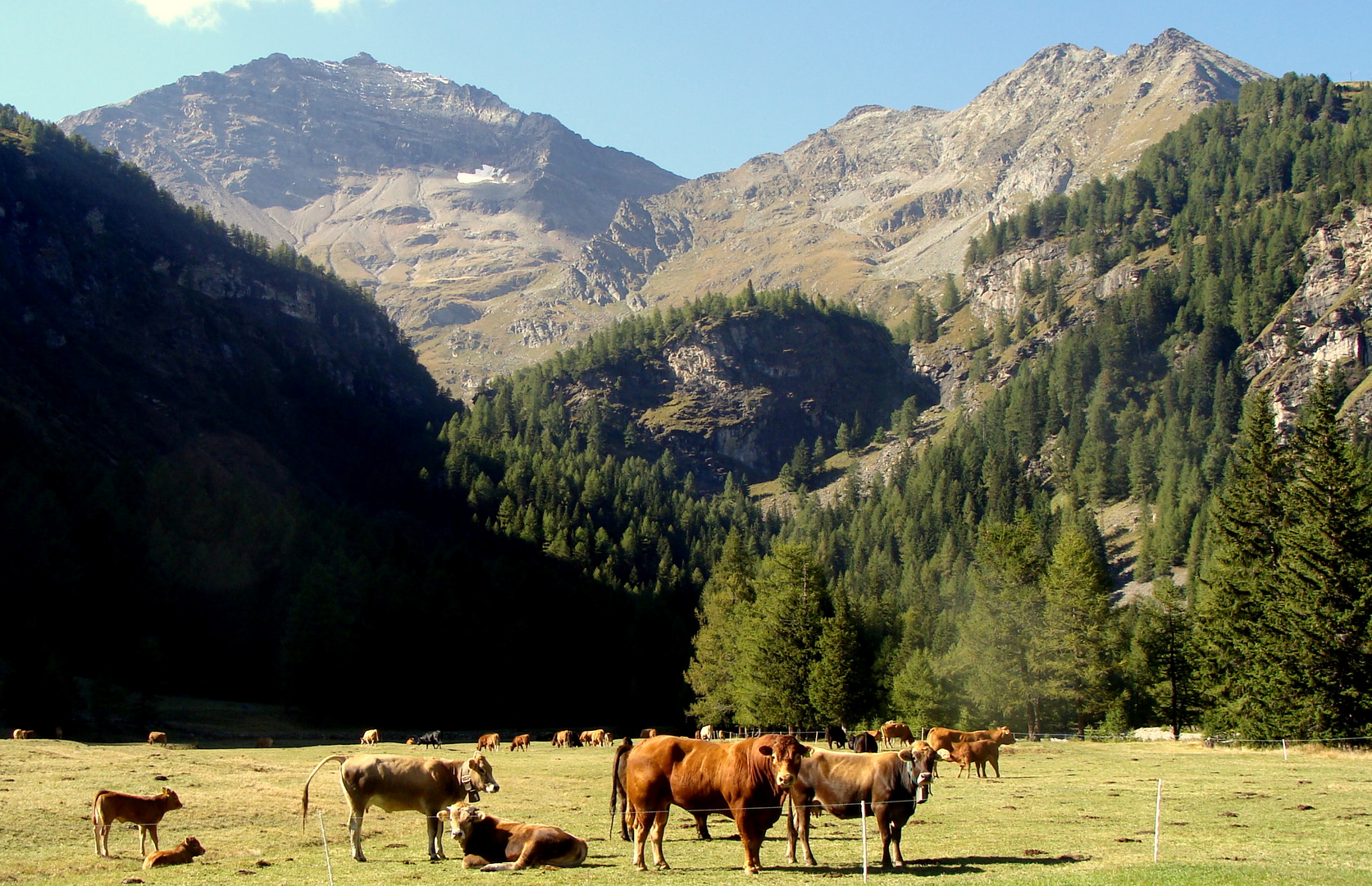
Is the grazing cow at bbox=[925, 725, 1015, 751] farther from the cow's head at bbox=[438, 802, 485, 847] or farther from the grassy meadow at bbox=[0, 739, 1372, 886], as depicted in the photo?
the cow's head at bbox=[438, 802, 485, 847]

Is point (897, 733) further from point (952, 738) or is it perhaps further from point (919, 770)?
point (919, 770)

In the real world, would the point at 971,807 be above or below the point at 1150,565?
below

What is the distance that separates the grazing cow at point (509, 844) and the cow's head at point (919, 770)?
661 cm

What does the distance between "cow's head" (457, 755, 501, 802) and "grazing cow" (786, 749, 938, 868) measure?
6.48m

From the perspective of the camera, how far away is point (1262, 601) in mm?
50250

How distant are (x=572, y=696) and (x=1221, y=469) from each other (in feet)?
382

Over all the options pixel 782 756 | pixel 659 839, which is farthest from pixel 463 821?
pixel 782 756

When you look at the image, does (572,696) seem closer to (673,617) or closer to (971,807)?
(673,617)

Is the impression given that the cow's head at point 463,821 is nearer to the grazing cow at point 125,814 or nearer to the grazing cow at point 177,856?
the grazing cow at point 177,856

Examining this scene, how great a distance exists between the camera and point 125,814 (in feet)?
66.2

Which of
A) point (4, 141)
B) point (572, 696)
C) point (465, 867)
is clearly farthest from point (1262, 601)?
point (4, 141)

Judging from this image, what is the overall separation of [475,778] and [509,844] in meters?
2.56

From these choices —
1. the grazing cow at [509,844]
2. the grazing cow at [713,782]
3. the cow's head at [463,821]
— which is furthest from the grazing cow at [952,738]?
the cow's head at [463,821]

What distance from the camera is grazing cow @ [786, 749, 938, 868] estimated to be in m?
18.0
